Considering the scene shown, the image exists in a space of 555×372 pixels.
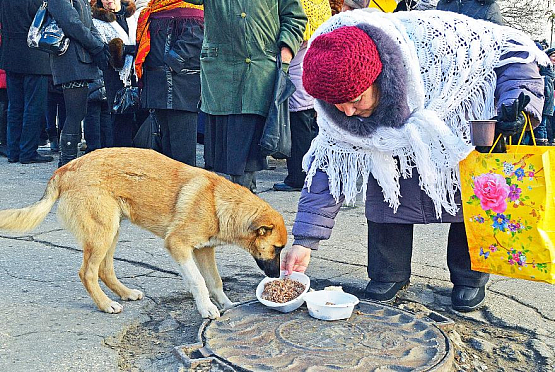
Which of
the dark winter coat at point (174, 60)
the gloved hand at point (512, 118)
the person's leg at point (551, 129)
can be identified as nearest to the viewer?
the gloved hand at point (512, 118)

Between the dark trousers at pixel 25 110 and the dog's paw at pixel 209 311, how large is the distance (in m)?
5.10

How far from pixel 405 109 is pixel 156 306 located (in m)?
1.57

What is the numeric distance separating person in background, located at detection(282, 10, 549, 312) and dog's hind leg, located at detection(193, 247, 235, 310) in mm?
432

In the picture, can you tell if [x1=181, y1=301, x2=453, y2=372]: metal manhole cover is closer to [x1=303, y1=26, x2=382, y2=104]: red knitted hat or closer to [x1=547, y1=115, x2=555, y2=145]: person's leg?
[x1=303, y1=26, x2=382, y2=104]: red knitted hat

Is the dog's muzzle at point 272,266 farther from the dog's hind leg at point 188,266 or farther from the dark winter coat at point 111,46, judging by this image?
the dark winter coat at point 111,46

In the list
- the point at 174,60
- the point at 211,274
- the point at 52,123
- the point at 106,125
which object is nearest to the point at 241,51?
the point at 174,60

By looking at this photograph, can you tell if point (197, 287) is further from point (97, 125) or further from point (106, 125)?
point (106, 125)

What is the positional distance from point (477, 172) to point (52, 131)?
23.8ft

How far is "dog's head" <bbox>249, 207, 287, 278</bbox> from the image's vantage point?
3303mm

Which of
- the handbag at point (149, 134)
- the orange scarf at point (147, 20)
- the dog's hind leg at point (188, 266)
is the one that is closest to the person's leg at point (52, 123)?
the handbag at point (149, 134)

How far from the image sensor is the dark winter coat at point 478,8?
5.04 metres

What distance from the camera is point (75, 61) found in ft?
21.0

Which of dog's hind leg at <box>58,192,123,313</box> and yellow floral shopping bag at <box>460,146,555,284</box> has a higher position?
yellow floral shopping bag at <box>460,146,555,284</box>

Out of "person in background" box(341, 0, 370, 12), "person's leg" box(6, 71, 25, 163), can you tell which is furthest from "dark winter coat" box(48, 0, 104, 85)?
"person in background" box(341, 0, 370, 12)
